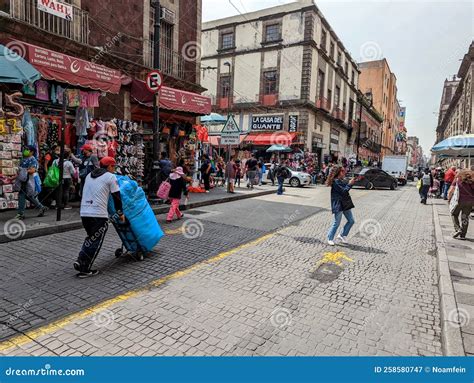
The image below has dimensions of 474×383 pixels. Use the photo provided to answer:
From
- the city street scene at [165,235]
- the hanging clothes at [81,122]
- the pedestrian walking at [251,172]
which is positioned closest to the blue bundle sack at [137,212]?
the city street scene at [165,235]

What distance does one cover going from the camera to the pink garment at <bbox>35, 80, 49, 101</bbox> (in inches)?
366

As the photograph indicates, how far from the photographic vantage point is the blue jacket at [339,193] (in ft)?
23.5

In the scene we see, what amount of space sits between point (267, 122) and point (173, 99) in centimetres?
1929

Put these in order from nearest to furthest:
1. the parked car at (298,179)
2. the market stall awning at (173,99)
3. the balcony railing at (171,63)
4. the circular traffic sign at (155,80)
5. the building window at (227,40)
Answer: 1. the circular traffic sign at (155,80)
2. the market stall awning at (173,99)
3. the balcony railing at (171,63)
4. the parked car at (298,179)
5. the building window at (227,40)

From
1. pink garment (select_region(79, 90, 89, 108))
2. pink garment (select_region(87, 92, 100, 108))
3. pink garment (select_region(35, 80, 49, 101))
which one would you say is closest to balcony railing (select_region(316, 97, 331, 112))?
pink garment (select_region(87, 92, 100, 108))

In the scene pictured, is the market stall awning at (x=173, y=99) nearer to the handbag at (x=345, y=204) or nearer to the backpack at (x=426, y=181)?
the handbag at (x=345, y=204)

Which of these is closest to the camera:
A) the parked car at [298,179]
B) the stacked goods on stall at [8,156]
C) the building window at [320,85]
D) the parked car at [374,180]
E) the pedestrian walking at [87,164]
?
the stacked goods on stall at [8,156]

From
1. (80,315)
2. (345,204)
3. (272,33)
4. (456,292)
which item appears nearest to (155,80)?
(345,204)

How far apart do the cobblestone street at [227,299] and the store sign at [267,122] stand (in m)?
24.4

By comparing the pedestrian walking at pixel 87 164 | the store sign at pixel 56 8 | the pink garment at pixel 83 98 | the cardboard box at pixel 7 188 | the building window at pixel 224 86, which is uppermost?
the building window at pixel 224 86

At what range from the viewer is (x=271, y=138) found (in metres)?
30.3

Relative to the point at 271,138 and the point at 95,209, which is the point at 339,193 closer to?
the point at 95,209

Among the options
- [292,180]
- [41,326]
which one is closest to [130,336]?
[41,326]

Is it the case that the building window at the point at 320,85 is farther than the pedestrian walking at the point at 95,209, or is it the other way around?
the building window at the point at 320,85
